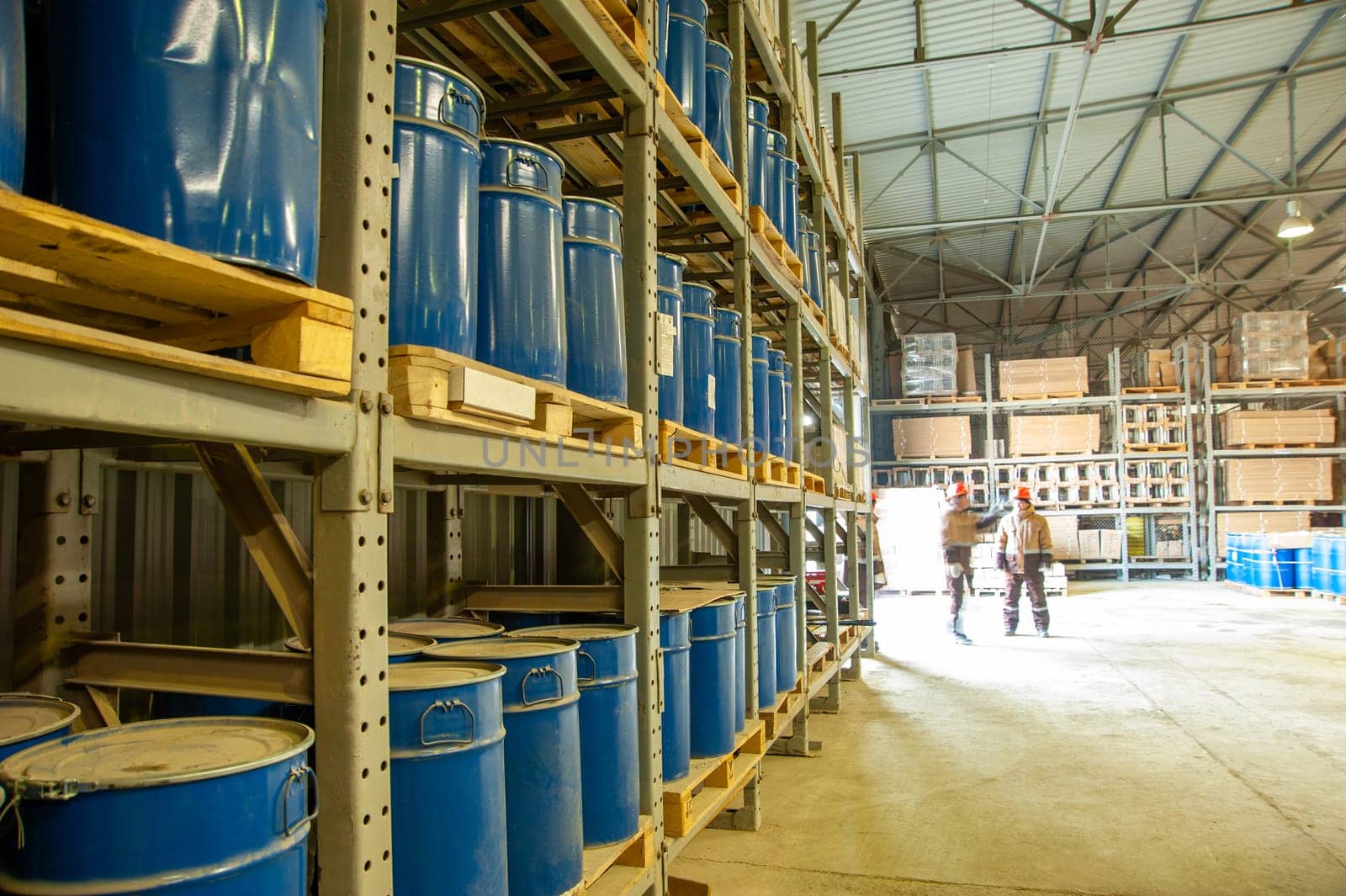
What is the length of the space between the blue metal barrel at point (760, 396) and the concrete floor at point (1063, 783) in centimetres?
197

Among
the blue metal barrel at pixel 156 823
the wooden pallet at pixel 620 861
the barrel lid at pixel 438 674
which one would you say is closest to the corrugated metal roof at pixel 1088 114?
the wooden pallet at pixel 620 861

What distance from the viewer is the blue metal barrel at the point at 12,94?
3.26 feet

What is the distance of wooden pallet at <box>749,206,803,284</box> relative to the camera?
444 cm

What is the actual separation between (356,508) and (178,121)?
649mm

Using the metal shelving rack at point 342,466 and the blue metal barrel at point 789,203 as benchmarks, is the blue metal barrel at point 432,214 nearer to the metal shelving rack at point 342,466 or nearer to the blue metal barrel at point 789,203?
the metal shelving rack at point 342,466

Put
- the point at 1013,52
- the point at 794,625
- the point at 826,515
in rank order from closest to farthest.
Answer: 1. the point at 794,625
2. the point at 826,515
3. the point at 1013,52

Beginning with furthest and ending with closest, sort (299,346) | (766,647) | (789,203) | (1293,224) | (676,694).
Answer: (1293,224), (789,203), (766,647), (676,694), (299,346)

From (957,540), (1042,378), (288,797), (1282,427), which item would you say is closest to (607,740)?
(288,797)

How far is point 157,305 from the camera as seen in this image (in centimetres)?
138

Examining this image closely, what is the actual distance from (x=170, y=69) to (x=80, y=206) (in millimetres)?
218

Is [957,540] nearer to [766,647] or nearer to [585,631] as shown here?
[766,647]

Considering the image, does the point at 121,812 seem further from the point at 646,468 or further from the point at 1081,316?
the point at 1081,316

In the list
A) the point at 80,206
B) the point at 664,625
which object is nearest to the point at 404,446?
the point at 80,206

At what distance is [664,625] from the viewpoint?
3201mm
